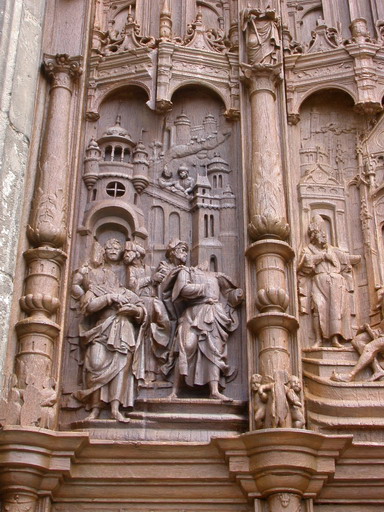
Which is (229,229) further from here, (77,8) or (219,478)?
(77,8)

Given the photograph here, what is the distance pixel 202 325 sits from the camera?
759cm

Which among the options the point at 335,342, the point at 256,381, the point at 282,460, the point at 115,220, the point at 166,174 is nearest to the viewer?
the point at 282,460

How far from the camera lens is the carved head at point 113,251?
8.13 metres

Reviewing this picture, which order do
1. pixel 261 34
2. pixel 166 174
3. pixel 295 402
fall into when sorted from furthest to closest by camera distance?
pixel 261 34, pixel 166 174, pixel 295 402

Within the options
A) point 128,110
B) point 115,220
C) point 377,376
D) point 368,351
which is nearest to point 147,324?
point 115,220

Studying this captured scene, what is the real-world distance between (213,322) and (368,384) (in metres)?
1.55

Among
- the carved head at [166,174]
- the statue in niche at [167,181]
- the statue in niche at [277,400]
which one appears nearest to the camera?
the statue in niche at [277,400]

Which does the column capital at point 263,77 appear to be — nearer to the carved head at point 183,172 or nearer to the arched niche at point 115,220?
the carved head at point 183,172

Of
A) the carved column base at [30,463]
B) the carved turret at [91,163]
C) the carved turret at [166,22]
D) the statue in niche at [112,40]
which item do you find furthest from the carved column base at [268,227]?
the statue in niche at [112,40]

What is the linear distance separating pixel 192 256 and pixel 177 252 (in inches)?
9.6

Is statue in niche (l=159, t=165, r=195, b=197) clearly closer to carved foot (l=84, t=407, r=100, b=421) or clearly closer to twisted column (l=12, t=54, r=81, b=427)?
twisted column (l=12, t=54, r=81, b=427)

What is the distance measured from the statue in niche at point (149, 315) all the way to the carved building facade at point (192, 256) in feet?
0.08

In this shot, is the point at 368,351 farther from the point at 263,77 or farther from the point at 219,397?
the point at 263,77

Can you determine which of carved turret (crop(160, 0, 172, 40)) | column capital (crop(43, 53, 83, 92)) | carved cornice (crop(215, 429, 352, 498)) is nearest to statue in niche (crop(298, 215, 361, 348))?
carved cornice (crop(215, 429, 352, 498))
